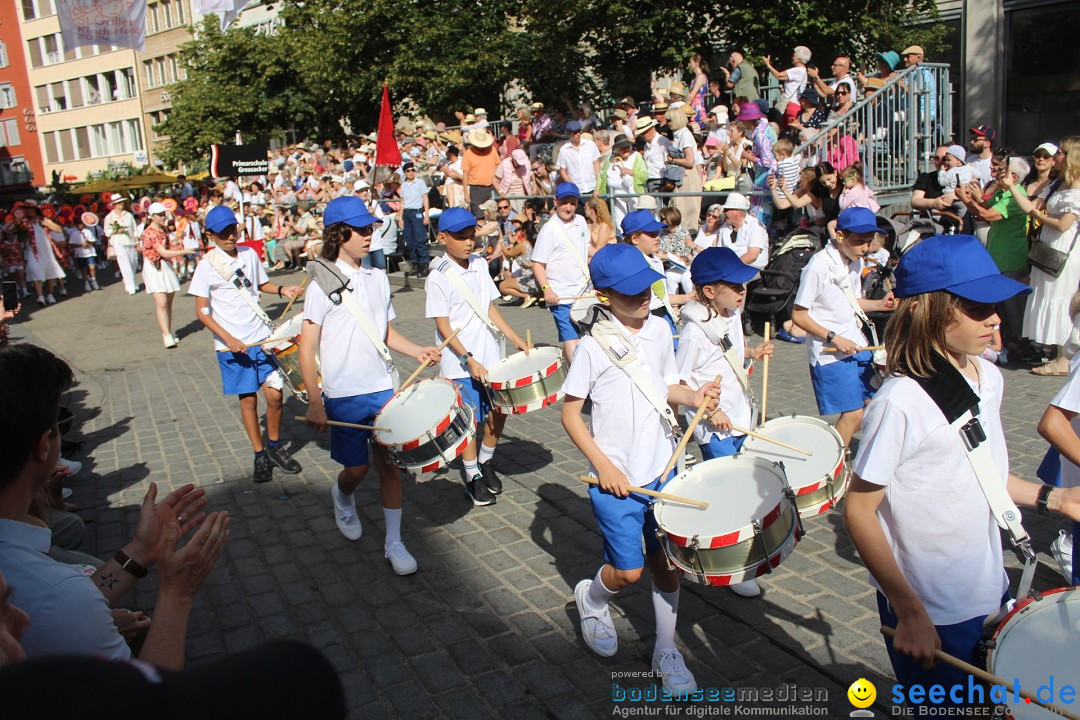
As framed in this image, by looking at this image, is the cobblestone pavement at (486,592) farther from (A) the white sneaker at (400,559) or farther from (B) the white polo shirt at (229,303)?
(B) the white polo shirt at (229,303)

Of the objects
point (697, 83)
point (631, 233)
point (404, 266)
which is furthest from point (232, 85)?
point (631, 233)

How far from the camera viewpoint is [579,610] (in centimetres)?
457

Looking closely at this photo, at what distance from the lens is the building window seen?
239 feet

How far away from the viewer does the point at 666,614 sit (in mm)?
4125

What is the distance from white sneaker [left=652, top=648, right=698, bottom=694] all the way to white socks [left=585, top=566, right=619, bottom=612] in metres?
0.37

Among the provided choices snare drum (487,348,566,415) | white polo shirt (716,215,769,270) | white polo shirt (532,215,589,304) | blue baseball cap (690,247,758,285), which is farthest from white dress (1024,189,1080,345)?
snare drum (487,348,566,415)

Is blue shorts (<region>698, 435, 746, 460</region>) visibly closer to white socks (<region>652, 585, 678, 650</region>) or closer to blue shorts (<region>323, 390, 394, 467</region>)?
white socks (<region>652, 585, 678, 650</region>)

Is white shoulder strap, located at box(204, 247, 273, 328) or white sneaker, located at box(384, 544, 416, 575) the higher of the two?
white shoulder strap, located at box(204, 247, 273, 328)

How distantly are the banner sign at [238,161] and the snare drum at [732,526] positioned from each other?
17.1 meters

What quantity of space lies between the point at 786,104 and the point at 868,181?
270 cm

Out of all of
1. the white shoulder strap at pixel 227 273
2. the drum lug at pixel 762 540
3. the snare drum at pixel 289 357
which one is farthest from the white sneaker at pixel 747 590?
the white shoulder strap at pixel 227 273

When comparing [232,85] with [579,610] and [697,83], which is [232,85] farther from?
[579,610]

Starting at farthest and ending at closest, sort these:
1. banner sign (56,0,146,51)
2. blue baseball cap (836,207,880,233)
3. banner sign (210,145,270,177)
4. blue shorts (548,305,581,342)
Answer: banner sign (210,145,270,177), banner sign (56,0,146,51), blue shorts (548,305,581,342), blue baseball cap (836,207,880,233)

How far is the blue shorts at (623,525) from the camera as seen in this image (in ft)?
13.3
